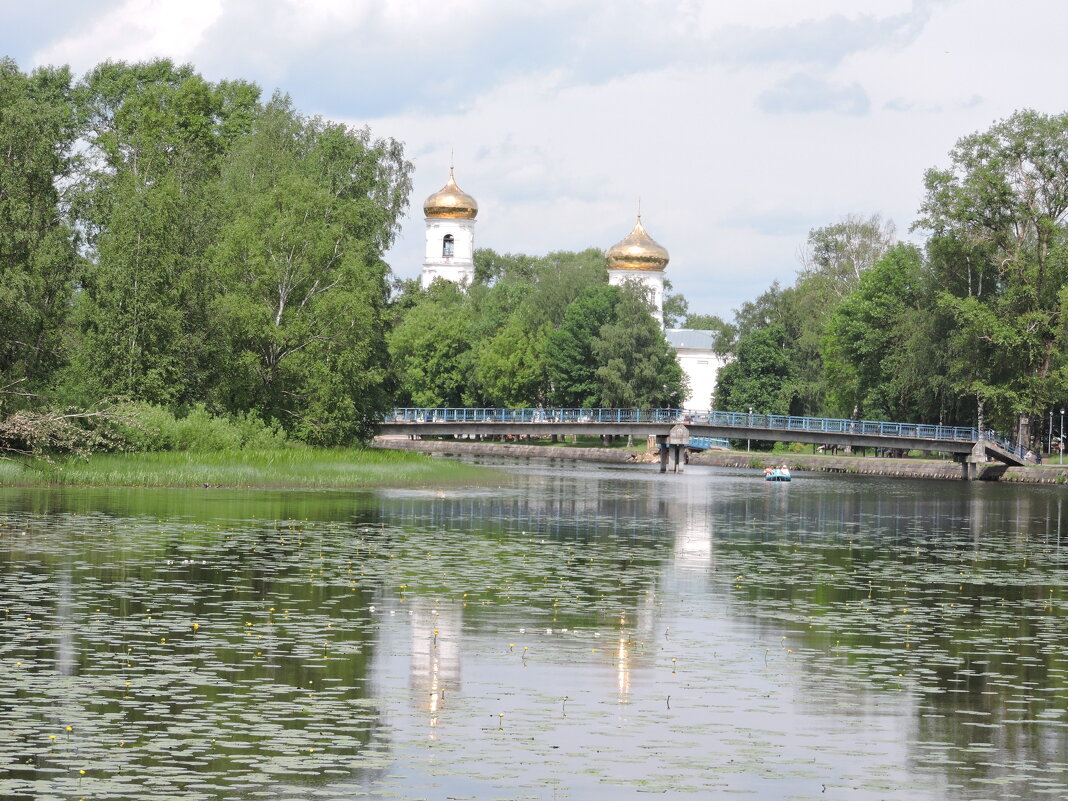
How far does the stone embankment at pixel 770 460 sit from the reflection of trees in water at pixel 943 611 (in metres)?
34.3

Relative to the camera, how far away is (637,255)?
461ft

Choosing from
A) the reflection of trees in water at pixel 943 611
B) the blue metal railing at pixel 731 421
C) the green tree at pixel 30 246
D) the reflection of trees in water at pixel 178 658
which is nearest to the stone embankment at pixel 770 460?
the blue metal railing at pixel 731 421

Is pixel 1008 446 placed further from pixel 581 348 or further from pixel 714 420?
pixel 581 348

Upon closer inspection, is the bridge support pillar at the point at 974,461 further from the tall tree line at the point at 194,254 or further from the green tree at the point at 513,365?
the green tree at the point at 513,365

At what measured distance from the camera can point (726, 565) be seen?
31.7 meters

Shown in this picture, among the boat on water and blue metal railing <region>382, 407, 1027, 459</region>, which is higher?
blue metal railing <region>382, 407, 1027, 459</region>

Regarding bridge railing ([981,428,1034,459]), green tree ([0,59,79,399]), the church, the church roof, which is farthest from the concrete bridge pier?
the church roof

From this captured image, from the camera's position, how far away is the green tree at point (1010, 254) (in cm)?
8200

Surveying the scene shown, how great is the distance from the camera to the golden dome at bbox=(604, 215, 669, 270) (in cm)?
14062

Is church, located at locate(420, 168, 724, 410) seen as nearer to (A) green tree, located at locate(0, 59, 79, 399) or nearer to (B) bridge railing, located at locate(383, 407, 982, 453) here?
(B) bridge railing, located at locate(383, 407, 982, 453)

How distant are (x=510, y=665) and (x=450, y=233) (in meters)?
142

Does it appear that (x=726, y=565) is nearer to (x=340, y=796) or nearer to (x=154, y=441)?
(x=340, y=796)

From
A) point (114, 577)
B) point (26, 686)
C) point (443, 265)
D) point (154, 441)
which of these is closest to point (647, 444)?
point (443, 265)

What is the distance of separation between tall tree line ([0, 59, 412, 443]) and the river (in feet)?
56.5
